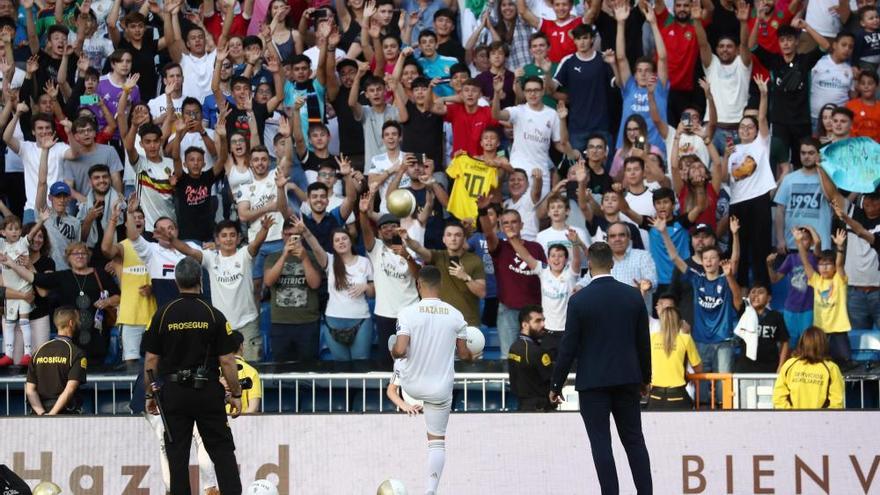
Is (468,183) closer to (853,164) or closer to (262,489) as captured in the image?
(853,164)

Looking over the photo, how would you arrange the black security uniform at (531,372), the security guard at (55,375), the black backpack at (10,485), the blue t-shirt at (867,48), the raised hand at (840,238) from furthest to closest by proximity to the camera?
the blue t-shirt at (867,48), the raised hand at (840,238), the security guard at (55,375), the black security uniform at (531,372), the black backpack at (10,485)

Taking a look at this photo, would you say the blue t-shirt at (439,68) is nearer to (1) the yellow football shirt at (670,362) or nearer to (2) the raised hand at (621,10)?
(2) the raised hand at (621,10)

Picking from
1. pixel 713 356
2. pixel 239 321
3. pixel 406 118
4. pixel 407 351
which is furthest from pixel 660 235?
pixel 407 351

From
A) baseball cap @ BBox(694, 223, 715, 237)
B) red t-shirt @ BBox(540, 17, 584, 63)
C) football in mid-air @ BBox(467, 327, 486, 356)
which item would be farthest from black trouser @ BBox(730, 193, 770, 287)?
football in mid-air @ BBox(467, 327, 486, 356)

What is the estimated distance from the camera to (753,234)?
61.3 ft

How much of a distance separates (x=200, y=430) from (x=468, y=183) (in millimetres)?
7303

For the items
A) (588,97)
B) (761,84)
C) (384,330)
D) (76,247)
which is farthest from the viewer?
(588,97)

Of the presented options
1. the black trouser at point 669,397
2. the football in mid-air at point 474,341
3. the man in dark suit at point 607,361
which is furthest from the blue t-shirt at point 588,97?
the man in dark suit at point 607,361

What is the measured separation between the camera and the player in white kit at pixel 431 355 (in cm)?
1280

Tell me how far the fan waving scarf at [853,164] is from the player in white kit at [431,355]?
7.32 m

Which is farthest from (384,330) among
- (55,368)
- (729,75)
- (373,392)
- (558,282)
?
(729,75)

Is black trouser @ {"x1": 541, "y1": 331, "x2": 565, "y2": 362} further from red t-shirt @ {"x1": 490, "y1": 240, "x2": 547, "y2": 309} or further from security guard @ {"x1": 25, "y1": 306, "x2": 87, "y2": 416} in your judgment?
security guard @ {"x1": 25, "y1": 306, "x2": 87, "y2": 416}

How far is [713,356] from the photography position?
17.3m

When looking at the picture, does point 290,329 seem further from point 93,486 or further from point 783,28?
point 783,28
